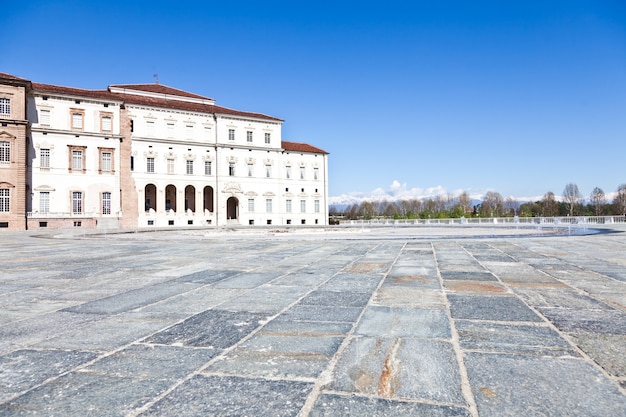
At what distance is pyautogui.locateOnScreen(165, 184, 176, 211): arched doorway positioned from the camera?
4702 centimetres

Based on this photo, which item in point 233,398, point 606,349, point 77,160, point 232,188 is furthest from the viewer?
point 232,188

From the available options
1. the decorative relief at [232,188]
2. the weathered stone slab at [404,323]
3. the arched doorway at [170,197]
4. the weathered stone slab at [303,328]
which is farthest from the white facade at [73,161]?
the weathered stone slab at [404,323]

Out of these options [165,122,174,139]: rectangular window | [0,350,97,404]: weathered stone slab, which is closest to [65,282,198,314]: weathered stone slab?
[0,350,97,404]: weathered stone slab

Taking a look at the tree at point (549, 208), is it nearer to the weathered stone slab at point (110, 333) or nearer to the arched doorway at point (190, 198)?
the arched doorway at point (190, 198)

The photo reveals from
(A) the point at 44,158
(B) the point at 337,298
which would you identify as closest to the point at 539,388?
(B) the point at 337,298

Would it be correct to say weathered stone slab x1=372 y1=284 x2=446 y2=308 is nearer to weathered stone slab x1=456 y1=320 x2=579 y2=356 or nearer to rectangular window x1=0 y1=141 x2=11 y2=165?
weathered stone slab x1=456 y1=320 x2=579 y2=356

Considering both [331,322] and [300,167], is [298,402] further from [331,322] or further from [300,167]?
[300,167]

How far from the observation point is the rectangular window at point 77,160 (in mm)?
38312

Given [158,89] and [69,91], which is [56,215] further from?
[158,89]

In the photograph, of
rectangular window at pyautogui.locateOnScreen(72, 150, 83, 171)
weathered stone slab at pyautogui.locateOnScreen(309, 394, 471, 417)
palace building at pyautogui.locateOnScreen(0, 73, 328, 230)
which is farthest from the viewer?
rectangular window at pyautogui.locateOnScreen(72, 150, 83, 171)

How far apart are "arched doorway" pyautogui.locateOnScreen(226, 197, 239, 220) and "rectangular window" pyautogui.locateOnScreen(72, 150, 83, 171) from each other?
1716cm

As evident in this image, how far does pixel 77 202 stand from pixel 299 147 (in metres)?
28.3

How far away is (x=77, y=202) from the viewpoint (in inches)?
1501

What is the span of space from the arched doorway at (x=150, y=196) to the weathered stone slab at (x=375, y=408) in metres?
47.4
